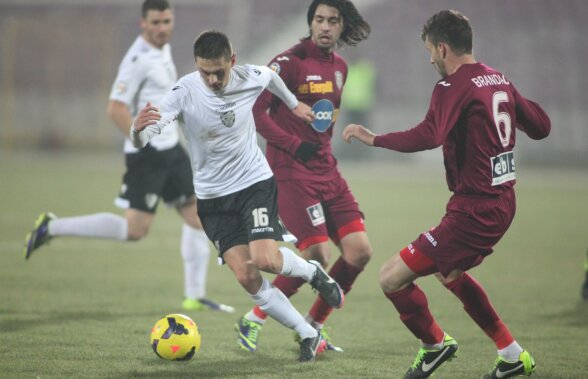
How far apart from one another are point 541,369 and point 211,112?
2663mm

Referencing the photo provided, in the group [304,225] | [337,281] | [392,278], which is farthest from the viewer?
[337,281]

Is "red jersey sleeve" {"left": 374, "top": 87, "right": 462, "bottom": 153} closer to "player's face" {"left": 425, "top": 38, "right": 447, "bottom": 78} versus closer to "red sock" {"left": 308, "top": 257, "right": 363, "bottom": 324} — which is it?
"player's face" {"left": 425, "top": 38, "right": 447, "bottom": 78}

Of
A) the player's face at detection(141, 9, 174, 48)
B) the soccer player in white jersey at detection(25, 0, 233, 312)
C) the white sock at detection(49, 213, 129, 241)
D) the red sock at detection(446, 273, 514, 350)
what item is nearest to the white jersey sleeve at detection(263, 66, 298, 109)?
the red sock at detection(446, 273, 514, 350)

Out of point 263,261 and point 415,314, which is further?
point 263,261

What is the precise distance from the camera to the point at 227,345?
20.7 ft

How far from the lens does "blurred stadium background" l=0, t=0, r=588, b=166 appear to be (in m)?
24.9

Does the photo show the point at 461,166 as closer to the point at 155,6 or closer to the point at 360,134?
the point at 360,134

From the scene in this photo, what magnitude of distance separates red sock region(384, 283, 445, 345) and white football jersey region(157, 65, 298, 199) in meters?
1.24

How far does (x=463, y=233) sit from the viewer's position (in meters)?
5.05

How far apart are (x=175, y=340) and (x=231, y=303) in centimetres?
245

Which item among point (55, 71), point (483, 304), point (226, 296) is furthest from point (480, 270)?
point (55, 71)

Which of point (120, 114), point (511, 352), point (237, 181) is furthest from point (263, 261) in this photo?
point (120, 114)

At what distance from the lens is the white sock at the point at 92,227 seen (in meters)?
7.79

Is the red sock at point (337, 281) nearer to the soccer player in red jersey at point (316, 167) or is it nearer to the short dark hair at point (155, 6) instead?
the soccer player in red jersey at point (316, 167)
